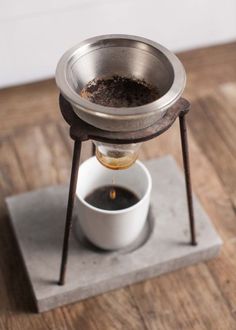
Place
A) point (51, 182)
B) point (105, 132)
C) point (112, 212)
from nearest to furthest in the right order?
point (105, 132) < point (112, 212) < point (51, 182)

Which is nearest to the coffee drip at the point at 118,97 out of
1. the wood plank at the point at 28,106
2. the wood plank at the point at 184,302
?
the wood plank at the point at 184,302

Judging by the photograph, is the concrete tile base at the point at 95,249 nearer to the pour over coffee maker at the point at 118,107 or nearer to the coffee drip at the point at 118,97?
the pour over coffee maker at the point at 118,107

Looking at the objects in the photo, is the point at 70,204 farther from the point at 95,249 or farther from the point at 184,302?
the point at 184,302

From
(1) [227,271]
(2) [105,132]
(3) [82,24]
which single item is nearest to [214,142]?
(1) [227,271]

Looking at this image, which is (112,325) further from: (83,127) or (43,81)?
(43,81)

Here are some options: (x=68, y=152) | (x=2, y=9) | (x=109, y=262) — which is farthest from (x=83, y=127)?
(x=2, y=9)

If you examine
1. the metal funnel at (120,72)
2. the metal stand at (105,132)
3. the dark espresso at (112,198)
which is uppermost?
the metal funnel at (120,72)

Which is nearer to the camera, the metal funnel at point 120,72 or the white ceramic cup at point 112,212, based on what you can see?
the metal funnel at point 120,72
